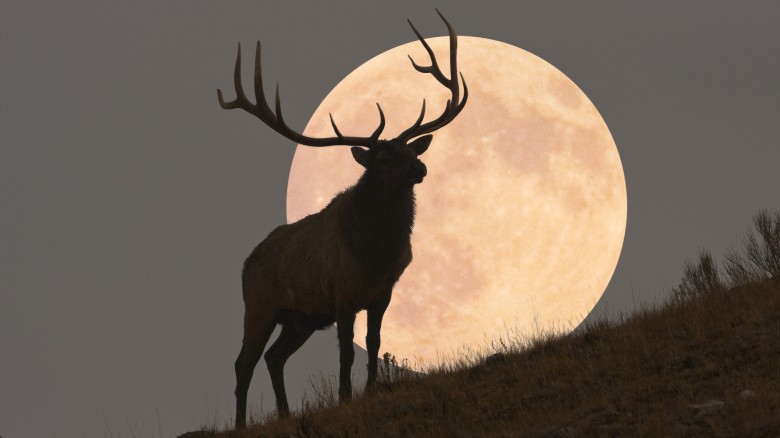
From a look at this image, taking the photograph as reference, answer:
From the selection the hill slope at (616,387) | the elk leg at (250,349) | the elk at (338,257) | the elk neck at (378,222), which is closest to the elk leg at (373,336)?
the elk at (338,257)

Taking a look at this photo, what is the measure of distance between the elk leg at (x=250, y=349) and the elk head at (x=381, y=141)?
2.20m

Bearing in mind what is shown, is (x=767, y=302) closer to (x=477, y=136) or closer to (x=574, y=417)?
(x=574, y=417)

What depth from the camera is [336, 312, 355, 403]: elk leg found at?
1258cm

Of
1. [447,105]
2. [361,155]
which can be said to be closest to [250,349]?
[361,155]

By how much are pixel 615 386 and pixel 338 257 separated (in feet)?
13.3

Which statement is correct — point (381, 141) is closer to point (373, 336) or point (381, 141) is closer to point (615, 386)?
point (373, 336)

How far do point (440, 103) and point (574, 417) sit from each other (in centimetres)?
1005

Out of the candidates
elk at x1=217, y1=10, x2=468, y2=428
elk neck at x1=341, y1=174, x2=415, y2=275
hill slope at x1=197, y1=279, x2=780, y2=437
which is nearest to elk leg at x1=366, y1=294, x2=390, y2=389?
elk at x1=217, y1=10, x2=468, y2=428

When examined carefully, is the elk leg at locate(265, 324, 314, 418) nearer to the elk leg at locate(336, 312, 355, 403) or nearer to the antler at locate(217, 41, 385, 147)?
the elk leg at locate(336, 312, 355, 403)

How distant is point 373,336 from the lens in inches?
507

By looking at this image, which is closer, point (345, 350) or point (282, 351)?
point (345, 350)

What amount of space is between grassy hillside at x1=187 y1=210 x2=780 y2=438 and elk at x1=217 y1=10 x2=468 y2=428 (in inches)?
42.6

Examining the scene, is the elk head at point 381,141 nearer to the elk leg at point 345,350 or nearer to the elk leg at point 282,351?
the elk leg at point 345,350

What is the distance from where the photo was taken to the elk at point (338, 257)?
42.1 feet
